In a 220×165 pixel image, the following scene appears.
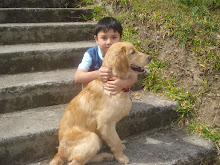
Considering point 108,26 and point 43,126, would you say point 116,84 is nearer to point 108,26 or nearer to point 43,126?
point 108,26

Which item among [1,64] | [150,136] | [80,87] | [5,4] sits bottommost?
[150,136]

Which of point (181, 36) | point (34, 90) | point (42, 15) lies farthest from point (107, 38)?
point (42, 15)

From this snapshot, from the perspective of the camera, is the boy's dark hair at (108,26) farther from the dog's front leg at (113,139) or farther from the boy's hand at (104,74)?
the dog's front leg at (113,139)

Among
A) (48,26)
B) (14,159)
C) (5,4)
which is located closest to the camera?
(14,159)

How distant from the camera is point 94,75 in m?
2.25

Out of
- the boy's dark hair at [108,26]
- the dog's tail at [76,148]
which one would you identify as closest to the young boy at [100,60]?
the boy's dark hair at [108,26]

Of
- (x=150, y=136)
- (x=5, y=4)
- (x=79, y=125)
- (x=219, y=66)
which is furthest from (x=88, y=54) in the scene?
(x=5, y=4)

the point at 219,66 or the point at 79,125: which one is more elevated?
the point at 219,66

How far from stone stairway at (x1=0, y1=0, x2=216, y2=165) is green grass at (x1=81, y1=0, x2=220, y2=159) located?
0.19 m

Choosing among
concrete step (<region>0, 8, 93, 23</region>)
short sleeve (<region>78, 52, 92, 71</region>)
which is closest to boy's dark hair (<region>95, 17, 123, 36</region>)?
short sleeve (<region>78, 52, 92, 71</region>)

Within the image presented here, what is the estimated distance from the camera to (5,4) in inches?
163

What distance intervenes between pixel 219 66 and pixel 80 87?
2022 millimetres

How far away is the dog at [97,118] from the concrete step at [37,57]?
49.8 inches

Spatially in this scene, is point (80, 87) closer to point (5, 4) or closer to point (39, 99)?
point (39, 99)
